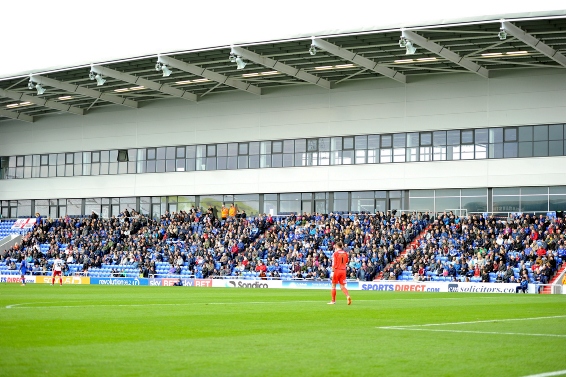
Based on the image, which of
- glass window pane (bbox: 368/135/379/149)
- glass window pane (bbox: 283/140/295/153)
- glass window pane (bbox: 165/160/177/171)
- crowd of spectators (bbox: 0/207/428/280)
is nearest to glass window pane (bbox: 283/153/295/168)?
glass window pane (bbox: 283/140/295/153)

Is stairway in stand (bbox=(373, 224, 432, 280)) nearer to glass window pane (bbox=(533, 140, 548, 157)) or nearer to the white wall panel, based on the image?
the white wall panel

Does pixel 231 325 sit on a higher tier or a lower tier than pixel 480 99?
lower

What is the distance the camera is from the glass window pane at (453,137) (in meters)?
48.9

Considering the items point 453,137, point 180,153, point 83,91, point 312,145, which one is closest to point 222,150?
point 180,153

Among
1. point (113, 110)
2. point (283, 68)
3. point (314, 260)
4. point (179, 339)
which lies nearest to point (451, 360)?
point (179, 339)

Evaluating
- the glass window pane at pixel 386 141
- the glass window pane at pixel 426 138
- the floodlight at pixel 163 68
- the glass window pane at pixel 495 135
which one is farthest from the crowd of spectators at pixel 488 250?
the floodlight at pixel 163 68

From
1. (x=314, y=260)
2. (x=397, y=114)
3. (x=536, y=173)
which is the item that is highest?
(x=397, y=114)

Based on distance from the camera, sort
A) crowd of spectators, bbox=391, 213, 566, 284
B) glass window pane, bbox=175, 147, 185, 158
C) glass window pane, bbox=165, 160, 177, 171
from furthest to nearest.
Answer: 1. glass window pane, bbox=165, 160, 177, 171
2. glass window pane, bbox=175, 147, 185, 158
3. crowd of spectators, bbox=391, 213, 566, 284

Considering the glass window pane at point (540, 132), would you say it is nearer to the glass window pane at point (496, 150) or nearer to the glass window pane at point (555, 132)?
the glass window pane at point (555, 132)

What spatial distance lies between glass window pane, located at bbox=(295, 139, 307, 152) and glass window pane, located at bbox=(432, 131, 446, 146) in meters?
9.01

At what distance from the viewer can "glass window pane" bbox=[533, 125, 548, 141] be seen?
152ft

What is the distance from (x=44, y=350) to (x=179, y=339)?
7.47ft

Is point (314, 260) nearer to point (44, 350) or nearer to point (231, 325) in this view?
point (231, 325)

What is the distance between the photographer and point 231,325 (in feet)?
48.1
